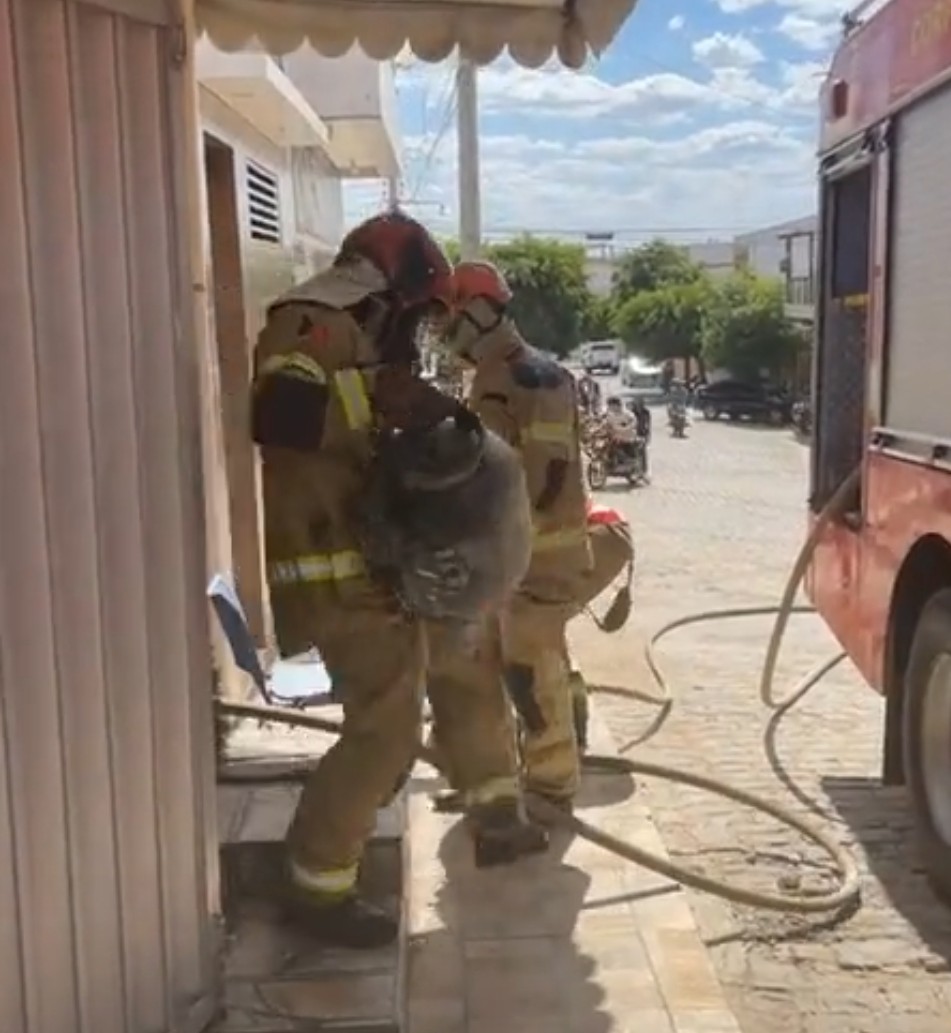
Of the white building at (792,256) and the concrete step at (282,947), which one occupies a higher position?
the white building at (792,256)

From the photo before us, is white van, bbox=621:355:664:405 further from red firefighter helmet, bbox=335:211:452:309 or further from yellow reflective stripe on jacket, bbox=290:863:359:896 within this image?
yellow reflective stripe on jacket, bbox=290:863:359:896

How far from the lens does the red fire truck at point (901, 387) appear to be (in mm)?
4551

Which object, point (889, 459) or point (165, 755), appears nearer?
point (165, 755)

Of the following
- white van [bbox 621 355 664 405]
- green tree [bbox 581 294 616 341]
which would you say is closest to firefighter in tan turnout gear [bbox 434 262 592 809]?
white van [bbox 621 355 664 405]

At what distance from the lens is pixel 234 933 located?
3318mm

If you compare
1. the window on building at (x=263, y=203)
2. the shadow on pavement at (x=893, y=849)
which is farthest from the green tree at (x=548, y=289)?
the shadow on pavement at (x=893, y=849)

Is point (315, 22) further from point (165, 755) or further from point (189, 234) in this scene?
point (165, 755)

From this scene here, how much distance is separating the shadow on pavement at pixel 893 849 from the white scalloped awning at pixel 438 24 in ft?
9.58

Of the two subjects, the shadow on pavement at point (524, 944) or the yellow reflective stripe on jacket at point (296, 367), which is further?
the shadow on pavement at point (524, 944)

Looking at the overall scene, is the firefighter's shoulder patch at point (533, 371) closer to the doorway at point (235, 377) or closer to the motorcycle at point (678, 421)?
the doorway at point (235, 377)

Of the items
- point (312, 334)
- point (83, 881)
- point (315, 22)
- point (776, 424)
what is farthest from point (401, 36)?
point (776, 424)

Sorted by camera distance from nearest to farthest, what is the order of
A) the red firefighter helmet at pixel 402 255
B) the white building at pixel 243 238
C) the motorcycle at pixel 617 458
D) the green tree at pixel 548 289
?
1. the red firefighter helmet at pixel 402 255
2. the white building at pixel 243 238
3. the motorcycle at pixel 617 458
4. the green tree at pixel 548 289

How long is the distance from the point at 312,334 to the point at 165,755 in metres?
1.04

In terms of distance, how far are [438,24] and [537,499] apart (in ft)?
4.66
